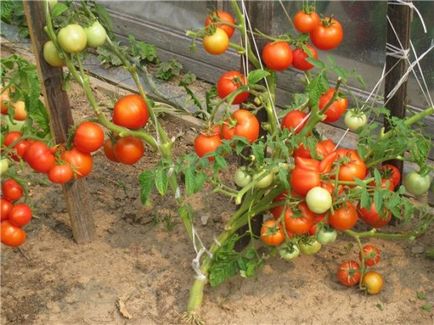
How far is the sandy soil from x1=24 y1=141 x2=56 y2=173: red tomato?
536 mm

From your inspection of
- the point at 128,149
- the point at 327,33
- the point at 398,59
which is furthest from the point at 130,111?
the point at 398,59

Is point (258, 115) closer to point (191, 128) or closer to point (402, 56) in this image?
point (402, 56)

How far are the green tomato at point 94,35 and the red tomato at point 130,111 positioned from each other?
0.70ft

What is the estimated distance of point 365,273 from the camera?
245 centimetres

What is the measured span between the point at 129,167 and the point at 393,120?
4.51ft

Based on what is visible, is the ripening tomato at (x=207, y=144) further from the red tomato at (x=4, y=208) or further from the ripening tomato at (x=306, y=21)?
the red tomato at (x=4, y=208)

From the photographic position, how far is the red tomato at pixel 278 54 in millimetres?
2186

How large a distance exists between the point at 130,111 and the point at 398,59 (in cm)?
100

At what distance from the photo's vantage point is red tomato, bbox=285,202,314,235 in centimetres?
211

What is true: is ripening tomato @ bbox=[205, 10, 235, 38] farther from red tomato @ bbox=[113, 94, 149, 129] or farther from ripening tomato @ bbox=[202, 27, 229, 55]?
red tomato @ bbox=[113, 94, 149, 129]

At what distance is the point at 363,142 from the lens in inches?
91.7

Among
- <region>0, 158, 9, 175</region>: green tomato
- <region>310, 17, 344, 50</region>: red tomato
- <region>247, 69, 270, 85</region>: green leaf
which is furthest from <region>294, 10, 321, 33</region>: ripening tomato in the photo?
<region>0, 158, 9, 175</region>: green tomato

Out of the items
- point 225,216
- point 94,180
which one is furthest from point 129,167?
point 225,216

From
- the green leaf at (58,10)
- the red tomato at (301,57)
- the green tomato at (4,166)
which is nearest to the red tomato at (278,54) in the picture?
the red tomato at (301,57)
